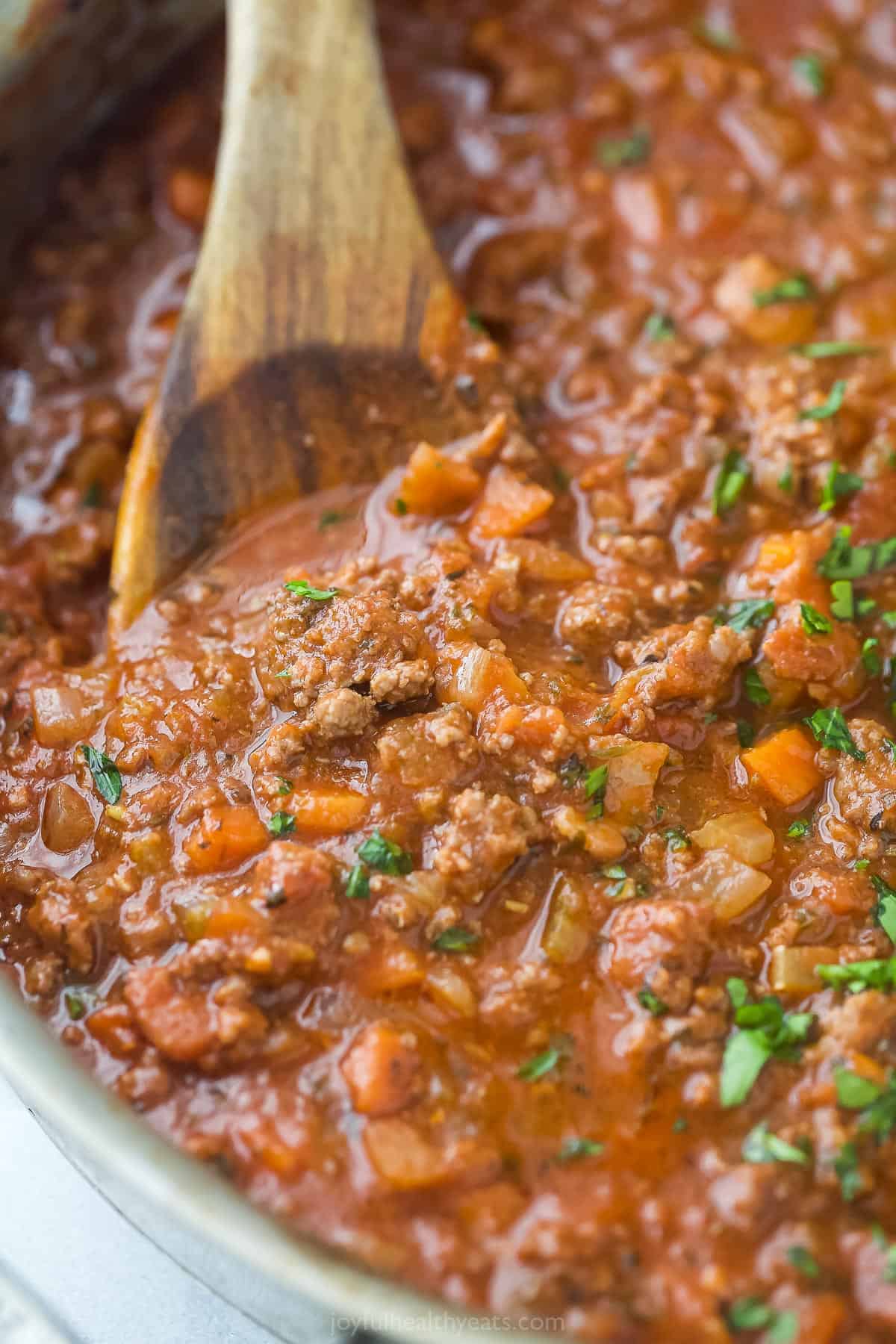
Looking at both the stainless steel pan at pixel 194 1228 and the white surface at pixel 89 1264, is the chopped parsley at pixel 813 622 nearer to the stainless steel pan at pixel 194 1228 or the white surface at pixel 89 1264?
the stainless steel pan at pixel 194 1228

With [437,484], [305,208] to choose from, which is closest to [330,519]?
[437,484]

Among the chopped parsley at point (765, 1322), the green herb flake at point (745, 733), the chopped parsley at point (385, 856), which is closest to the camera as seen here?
the chopped parsley at point (765, 1322)

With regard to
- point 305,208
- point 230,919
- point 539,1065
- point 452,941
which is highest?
point 305,208

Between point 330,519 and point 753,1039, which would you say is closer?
point 753,1039

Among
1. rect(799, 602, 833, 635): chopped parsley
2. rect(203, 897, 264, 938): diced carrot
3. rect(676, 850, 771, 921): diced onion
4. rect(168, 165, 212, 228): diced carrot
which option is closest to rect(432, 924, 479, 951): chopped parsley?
rect(203, 897, 264, 938): diced carrot

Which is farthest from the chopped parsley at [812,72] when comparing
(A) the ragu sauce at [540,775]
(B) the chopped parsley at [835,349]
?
(B) the chopped parsley at [835,349]

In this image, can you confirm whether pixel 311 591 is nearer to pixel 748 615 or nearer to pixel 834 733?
pixel 748 615

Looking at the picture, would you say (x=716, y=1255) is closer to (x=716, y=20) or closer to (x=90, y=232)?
(x=90, y=232)
